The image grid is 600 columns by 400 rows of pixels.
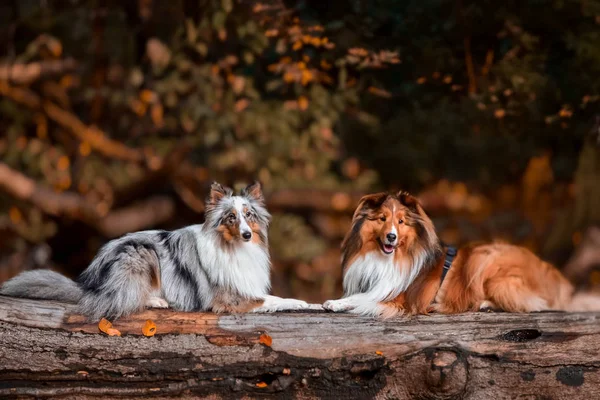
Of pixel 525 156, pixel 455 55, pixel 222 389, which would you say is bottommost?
pixel 222 389

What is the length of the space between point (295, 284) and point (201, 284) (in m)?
4.77

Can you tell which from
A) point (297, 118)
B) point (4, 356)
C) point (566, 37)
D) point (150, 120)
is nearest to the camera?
point (4, 356)

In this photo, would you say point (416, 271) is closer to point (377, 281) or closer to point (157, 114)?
point (377, 281)

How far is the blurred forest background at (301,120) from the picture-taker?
8070 mm

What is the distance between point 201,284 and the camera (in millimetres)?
4816

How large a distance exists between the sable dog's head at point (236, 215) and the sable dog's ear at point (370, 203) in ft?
2.03

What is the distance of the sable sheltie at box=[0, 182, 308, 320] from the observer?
4707 mm

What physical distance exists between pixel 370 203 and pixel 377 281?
50 cm

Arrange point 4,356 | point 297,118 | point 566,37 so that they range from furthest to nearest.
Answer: point 297,118 → point 566,37 → point 4,356

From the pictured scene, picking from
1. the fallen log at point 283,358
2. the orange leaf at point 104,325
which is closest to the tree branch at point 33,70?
the fallen log at point 283,358

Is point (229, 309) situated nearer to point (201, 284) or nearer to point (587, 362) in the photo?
point (201, 284)

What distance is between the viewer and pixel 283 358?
4.63 metres

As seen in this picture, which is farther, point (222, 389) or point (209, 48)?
point (209, 48)

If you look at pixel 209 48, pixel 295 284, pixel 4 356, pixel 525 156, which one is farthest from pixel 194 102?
pixel 4 356
